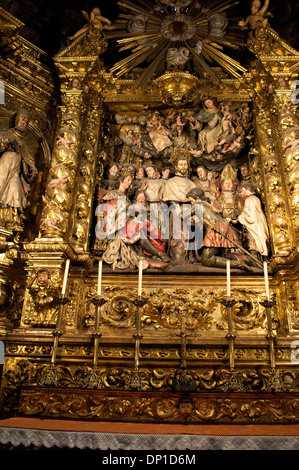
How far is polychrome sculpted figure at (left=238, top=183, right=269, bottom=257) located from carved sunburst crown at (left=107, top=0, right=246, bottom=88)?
200cm

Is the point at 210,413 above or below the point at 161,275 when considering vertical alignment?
below

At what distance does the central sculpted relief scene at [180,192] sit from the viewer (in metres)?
5.17

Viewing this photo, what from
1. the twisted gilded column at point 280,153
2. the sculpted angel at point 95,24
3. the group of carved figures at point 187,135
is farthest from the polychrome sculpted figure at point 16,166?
the twisted gilded column at point 280,153

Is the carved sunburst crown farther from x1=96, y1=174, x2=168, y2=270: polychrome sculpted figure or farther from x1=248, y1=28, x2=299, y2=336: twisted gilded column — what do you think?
x1=96, y1=174, x2=168, y2=270: polychrome sculpted figure

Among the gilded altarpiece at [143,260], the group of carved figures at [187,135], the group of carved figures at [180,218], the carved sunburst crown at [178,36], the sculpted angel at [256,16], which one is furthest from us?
the carved sunburst crown at [178,36]

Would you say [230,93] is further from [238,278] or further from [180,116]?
[238,278]

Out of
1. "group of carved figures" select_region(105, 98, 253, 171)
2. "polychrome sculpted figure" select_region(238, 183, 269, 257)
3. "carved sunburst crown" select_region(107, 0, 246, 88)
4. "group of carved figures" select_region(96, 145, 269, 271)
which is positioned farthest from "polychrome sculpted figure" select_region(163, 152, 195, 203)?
"carved sunburst crown" select_region(107, 0, 246, 88)

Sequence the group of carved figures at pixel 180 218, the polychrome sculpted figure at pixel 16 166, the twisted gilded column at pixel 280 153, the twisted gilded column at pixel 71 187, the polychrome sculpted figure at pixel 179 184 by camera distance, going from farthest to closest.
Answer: the polychrome sculpted figure at pixel 179 184 < the polychrome sculpted figure at pixel 16 166 < the group of carved figures at pixel 180 218 < the twisted gilded column at pixel 280 153 < the twisted gilded column at pixel 71 187

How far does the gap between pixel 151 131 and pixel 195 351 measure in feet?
11.1

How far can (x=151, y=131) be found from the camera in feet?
20.7

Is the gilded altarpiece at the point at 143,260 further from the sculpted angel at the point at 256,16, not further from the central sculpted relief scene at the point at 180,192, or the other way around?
the sculpted angel at the point at 256,16

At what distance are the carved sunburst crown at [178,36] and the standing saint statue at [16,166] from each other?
69.5 inches

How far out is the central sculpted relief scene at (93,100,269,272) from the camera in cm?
517
